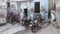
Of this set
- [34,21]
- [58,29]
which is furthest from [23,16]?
[58,29]

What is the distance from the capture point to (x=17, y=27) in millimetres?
1085

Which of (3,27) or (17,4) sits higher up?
(17,4)

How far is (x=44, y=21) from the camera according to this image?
1.08m

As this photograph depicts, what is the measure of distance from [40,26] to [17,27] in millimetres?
236

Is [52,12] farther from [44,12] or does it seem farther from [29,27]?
[29,27]

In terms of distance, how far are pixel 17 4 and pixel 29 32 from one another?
314mm

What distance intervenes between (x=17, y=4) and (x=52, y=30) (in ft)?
1.46

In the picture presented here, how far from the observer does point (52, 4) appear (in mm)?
1065

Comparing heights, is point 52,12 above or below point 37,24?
above

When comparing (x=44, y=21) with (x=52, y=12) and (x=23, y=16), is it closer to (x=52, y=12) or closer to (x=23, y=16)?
(x=52, y=12)

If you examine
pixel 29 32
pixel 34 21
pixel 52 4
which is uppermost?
pixel 52 4

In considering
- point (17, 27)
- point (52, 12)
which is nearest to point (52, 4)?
point (52, 12)

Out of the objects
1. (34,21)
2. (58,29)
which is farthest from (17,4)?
(58,29)

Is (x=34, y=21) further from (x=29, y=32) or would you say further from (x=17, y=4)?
(x=17, y=4)
